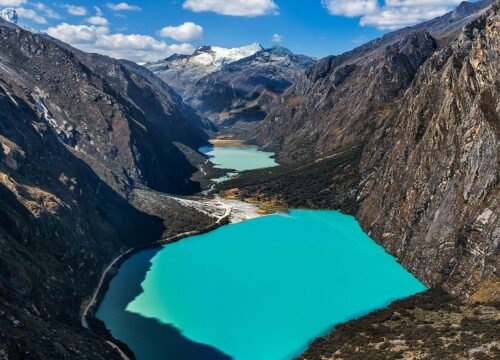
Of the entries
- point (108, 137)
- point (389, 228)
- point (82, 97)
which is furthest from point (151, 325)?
point (82, 97)

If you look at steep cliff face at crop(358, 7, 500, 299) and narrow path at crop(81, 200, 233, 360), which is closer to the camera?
narrow path at crop(81, 200, 233, 360)

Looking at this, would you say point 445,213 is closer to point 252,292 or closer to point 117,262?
point 252,292

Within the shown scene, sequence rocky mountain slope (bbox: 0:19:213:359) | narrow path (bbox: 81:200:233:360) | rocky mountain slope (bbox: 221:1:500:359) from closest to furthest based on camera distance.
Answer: rocky mountain slope (bbox: 0:19:213:359), rocky mountain slope (bbox: 221:1:500:359), narrow path (bbox: 81:200:233:360)

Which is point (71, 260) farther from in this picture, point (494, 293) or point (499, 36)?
point (499, 36)

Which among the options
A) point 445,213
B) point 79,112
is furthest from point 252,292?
point 79,112

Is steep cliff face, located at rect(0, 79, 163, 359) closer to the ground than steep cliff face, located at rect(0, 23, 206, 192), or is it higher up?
closer to the ground

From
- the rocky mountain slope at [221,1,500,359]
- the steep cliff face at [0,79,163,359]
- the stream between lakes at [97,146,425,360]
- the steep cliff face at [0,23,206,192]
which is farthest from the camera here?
the steep cliff face at [0,23,206,192]

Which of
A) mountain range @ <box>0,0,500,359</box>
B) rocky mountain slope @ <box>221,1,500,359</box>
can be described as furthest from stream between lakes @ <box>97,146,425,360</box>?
rocky mountain slope @ <box>221,1,500,359</box>

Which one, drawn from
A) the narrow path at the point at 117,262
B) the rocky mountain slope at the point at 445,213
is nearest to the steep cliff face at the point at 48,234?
the narrow path at the point at 117,262

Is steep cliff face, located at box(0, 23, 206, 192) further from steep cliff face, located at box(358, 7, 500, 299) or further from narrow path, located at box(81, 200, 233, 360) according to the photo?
steep cliff face, located at box(358, 7, 500, 299)
